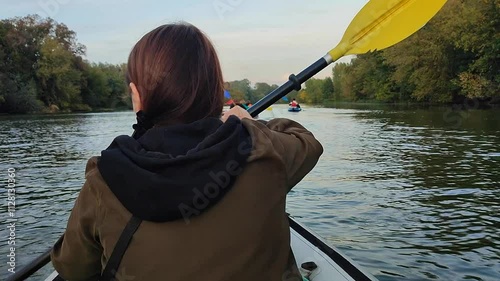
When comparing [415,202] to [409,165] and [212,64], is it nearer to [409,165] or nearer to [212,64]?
[409,165]

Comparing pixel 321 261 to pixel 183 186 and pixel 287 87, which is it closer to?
pixel 287 87

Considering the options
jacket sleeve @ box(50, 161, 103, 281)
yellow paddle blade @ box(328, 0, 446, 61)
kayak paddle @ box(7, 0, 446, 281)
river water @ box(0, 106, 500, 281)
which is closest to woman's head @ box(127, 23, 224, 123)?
jacket sleeve @ box(50, 161, 103, 281)

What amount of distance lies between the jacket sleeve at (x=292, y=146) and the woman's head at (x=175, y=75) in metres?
0.16

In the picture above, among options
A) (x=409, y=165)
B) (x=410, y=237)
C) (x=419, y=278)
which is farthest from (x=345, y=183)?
(x=419, y=278)

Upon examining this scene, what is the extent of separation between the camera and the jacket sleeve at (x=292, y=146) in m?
1.37

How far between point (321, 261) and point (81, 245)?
6.81 feet

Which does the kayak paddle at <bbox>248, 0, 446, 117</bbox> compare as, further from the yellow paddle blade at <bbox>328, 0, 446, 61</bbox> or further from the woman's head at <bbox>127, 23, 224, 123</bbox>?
the woman's head at <bbox>127, 23, 224, 123</bbox>

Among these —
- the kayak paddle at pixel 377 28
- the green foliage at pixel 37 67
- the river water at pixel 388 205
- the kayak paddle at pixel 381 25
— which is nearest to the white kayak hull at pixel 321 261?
the kayak paddle at pixel 377 28

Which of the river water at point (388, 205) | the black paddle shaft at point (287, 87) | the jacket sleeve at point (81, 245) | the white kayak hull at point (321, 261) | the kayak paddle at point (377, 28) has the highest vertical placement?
the kayak paddle at point (377, 28)

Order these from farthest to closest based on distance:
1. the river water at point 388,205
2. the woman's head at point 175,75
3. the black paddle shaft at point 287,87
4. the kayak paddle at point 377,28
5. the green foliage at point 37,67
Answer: the green foliage at point 37,67 → the river water at point 388,205 → the kayak paddle at point 377,28 → the black paddle shaft at point 287,87 → the woman's head at point 175,75

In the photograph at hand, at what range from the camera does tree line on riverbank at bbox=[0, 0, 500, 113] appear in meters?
36.2

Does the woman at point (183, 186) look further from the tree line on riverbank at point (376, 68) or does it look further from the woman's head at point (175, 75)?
the tree line on riverbank at point (376, 68)

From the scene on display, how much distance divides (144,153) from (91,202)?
0.21 meters

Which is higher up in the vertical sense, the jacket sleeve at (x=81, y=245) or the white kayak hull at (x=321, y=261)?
the jacket sleeve at (x=81, y=245)
